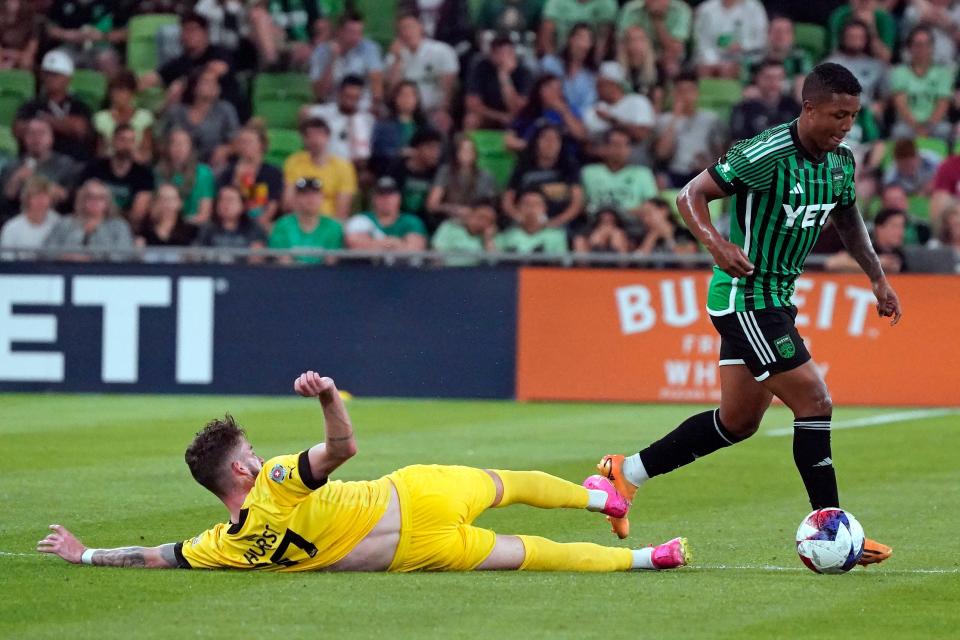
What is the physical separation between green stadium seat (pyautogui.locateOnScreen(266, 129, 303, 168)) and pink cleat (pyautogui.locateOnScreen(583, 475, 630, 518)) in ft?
41.9

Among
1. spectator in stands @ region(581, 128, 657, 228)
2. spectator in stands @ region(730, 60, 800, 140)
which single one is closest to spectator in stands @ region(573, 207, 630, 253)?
spectator in stands @ region(581, 128, 657, 228)

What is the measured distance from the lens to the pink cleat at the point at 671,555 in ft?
24.1

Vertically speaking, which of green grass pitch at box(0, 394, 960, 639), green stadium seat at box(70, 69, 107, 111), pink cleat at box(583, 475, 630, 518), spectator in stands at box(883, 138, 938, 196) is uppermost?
green stadium seat at box(70, 69, 107, 111)

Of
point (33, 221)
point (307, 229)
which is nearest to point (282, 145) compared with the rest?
point (307, 229)

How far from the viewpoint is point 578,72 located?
2039 centimetres

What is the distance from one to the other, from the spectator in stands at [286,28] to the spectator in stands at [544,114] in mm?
3128

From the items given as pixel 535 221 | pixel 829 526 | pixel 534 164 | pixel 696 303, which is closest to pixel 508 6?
pixel 534 164

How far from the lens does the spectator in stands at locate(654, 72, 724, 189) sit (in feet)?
63.4

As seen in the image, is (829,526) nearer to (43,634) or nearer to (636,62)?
(43,634)

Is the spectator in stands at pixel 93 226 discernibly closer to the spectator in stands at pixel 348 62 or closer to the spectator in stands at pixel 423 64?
the spectator in stands at pixel 348 62

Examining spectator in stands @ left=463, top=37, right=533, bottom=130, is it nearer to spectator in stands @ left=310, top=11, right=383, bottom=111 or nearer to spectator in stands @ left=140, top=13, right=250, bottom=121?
spectator in stands @ left=310, top=11, right=383, bottom=111

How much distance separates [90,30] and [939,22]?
10331 millimetres

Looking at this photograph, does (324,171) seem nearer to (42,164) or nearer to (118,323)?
(118,323)

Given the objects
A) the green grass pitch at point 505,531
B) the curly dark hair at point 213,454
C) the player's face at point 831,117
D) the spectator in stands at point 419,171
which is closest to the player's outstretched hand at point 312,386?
the curly dark hair at point 213,454
